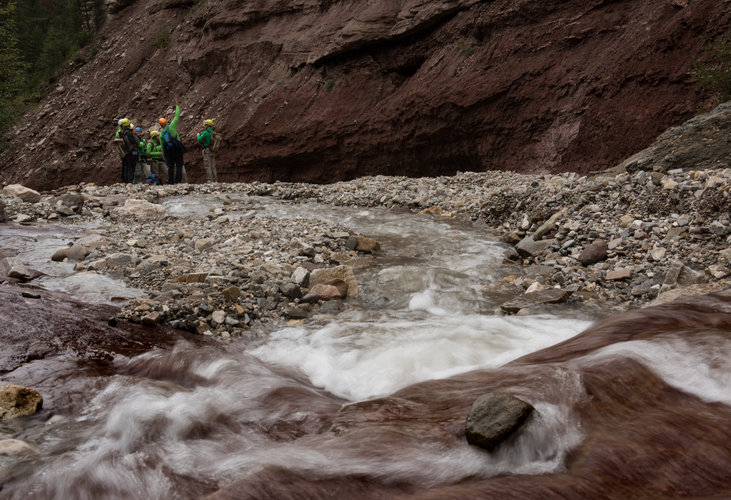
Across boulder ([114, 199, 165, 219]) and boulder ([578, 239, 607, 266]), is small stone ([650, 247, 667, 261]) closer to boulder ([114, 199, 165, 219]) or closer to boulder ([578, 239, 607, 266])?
boulder ([578, 239, 607, 266])

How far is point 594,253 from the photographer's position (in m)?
6.14

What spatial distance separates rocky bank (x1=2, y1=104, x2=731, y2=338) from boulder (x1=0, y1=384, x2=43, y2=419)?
5.01ft

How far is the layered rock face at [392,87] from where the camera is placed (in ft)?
39.0

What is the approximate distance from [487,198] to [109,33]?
26.5 m

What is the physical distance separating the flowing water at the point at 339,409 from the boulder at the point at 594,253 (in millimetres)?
1315

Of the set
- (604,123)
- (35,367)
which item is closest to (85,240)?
(35,367)

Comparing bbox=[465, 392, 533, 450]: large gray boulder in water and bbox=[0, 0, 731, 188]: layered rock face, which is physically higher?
bbox=[0, 0, 731, 188]: layered rock face

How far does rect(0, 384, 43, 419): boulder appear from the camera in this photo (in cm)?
314

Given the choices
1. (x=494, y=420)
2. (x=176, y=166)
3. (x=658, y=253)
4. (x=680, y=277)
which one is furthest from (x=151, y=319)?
(x=176, y=166)

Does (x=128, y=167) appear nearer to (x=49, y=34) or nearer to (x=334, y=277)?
(x=334, y=277)

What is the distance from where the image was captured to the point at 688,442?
2520mm

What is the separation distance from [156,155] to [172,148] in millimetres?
1466

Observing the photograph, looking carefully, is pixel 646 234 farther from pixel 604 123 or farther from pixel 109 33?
pixel 109 33

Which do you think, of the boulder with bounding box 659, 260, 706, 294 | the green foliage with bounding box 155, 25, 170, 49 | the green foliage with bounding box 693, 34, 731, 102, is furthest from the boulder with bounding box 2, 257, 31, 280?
the green foliage with bounding box 155, 25, 170, 49
